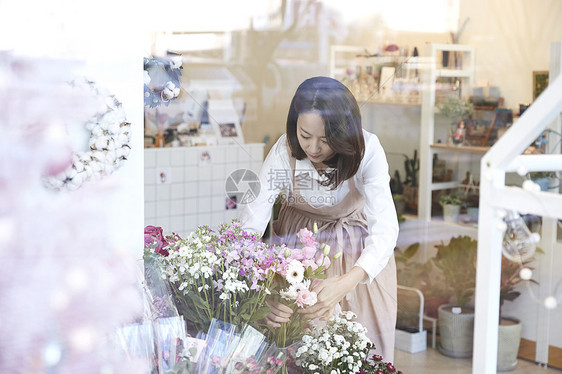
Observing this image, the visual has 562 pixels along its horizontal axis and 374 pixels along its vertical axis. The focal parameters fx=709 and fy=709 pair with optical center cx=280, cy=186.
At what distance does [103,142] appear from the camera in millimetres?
1415

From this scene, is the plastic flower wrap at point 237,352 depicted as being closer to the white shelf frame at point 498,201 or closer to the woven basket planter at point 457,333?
the white shelf frame at point 498,201

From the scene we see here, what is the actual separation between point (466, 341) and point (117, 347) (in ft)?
5.17

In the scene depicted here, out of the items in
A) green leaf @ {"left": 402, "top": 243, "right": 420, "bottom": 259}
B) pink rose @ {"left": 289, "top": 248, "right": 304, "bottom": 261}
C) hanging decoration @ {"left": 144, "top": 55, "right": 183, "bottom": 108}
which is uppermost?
Result: hanging decoration @ {"left": 144, "top": 55, "right": 183, "bottom": 108}

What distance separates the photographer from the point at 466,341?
2.39 meters

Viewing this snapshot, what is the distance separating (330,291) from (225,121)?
0.57 metres

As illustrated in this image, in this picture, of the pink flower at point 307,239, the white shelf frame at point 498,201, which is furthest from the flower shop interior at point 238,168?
the pink flower at point 307,239

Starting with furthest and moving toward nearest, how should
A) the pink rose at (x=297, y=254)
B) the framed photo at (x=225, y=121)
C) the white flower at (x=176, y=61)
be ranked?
the framed photo at (x=225, y=121) → the white flower at (x=176, y=61) → the pink rose at (x=297, y=254)

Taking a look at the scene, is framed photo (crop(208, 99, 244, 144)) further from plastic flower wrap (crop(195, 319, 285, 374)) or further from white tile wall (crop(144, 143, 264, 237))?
plastic flower wrap (crop(195, 319, 285, 374))

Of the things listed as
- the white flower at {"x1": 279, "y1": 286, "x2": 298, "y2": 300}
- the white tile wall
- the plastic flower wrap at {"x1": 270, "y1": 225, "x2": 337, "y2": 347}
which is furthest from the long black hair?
the white flower at {"x1": 279, "y1": 286, "x2": 298, "y2": 300}

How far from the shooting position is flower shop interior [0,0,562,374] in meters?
0.83

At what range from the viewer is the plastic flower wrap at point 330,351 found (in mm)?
1665

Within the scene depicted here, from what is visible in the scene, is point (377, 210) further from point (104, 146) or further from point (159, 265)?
point (104, 146)

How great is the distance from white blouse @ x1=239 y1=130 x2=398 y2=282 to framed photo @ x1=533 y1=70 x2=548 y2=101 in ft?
2.61

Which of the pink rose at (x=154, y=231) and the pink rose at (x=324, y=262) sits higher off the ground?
the pink rose at (x=154, y=231)
